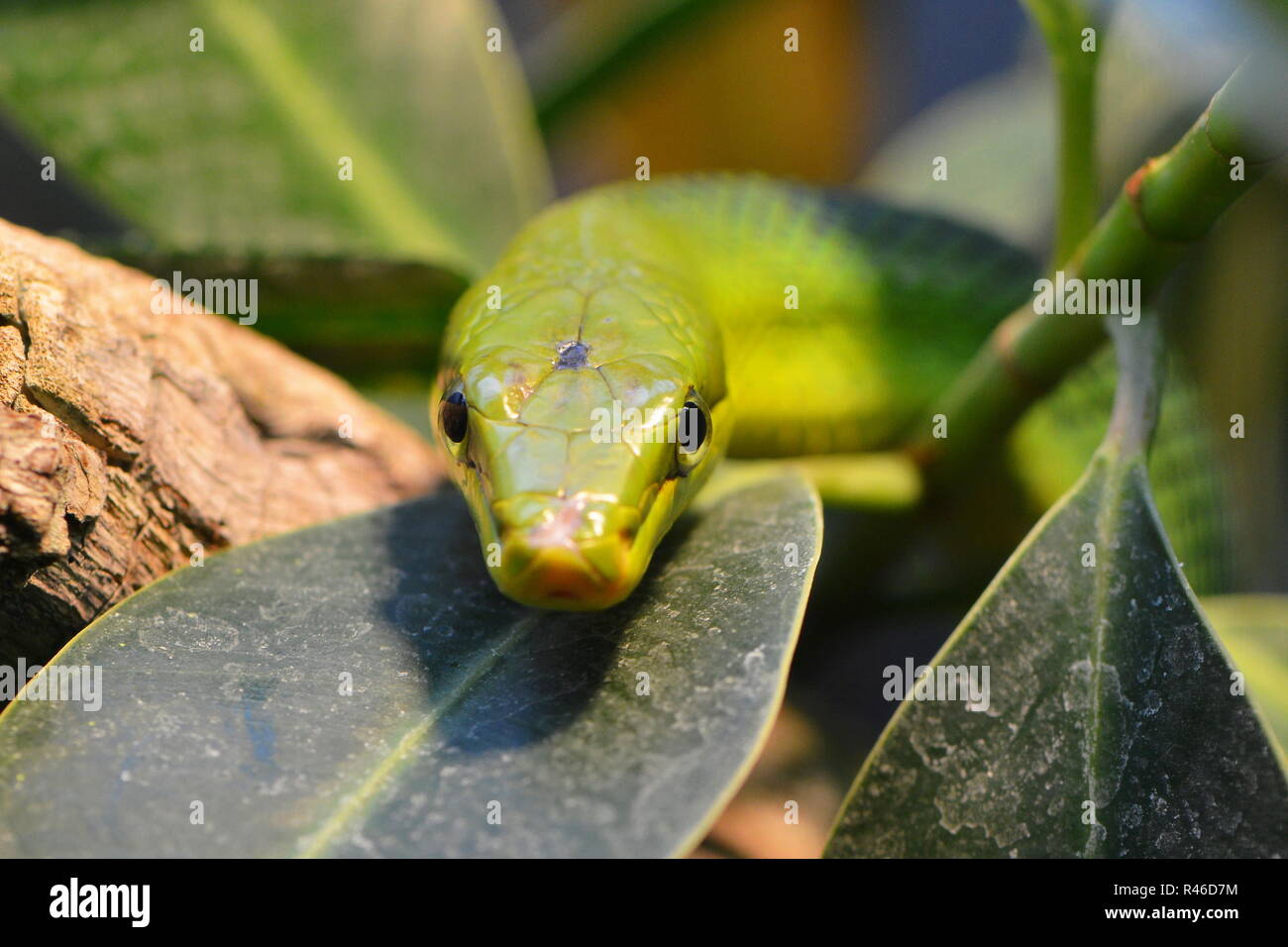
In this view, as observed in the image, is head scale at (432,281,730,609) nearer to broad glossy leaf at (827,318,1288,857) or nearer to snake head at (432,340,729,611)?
snake head at (432,340,729,611)

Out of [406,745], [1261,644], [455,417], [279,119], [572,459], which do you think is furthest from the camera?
[279,119]

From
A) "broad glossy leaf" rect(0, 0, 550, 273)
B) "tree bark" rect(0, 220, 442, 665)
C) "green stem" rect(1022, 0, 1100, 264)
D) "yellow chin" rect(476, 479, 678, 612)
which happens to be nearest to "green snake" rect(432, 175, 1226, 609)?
"yellow chin" rect(476, 479, 678, 612)

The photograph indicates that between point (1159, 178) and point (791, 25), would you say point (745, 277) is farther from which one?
point (791, 25)

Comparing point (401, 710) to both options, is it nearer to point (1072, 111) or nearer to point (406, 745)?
point (406, 745)

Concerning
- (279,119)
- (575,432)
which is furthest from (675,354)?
(279,119)

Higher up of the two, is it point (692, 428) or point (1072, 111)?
point (1072, 111)

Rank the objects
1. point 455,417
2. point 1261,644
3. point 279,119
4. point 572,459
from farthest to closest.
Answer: point 279,119 → point 1261,644 → point 455,417 → point 572,459
